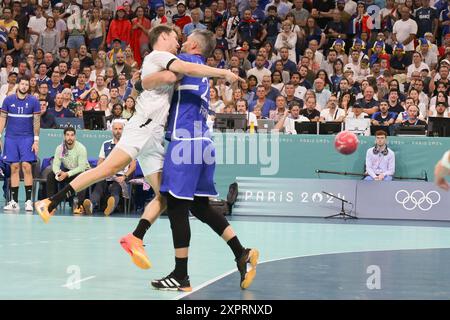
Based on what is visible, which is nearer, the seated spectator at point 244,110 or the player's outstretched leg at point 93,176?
the player's outstretched leg at point 93,176

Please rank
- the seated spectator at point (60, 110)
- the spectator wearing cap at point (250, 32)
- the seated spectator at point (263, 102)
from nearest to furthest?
the seated spectator at point (263, 102)
the seated spectator at point (60, 110)
the spectator wearing cap at point (250, 32)

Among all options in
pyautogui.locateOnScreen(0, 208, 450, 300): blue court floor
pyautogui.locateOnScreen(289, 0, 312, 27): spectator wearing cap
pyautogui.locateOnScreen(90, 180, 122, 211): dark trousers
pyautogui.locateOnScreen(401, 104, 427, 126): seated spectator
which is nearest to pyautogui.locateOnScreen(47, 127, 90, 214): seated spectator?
pyautogui.locateOnScreen(90, 180, 122, 211): dark trousers

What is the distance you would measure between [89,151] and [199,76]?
35.7 ft

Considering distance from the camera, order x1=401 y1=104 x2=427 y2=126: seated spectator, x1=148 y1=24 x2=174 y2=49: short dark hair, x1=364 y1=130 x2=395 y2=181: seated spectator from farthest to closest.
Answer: x1=401 y1=104 x2=427 y2=126: seated spectator < x1=364 y1=130 x2=395 y2=181: seated spectator < x1=148 y1=24 x2=174 y2=49: short dark hair

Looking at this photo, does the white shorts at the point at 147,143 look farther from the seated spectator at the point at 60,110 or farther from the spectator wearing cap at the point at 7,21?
the spectator wearing cap at the point at 7,21

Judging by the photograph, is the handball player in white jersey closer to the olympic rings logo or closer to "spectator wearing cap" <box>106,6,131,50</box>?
the olympic rings logo

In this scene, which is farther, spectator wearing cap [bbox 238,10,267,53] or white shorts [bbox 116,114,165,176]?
spectator wearing cap [bbox 238,10,267,53]

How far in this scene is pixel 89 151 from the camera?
19078 millimetres

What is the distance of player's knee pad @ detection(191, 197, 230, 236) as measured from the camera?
29.0 feet

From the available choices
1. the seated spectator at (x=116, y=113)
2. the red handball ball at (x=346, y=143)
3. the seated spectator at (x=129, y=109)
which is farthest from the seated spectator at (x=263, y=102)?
the red handball ball at (x=346, y=143)

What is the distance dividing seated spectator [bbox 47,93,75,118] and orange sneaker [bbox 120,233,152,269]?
40.1 feet

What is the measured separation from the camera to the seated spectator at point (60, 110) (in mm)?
20672

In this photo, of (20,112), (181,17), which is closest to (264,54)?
(181,17)
